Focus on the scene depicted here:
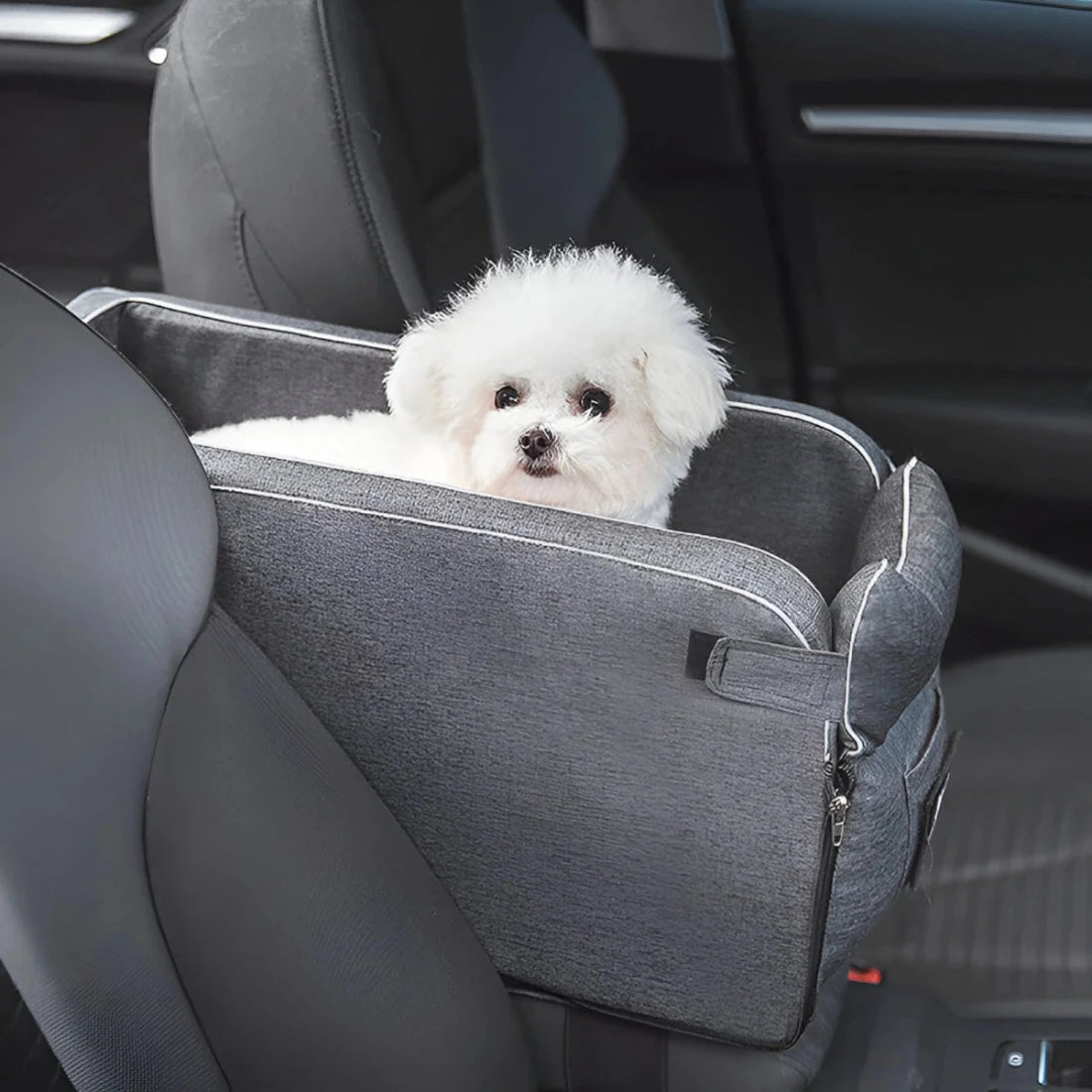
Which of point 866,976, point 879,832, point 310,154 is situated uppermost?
point 310,154

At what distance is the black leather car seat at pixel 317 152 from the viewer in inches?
49.5

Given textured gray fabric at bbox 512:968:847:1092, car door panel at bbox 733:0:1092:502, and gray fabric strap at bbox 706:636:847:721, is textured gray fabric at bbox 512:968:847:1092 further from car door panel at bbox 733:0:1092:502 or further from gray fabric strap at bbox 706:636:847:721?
car door panel at bbox 733:0:1092:502

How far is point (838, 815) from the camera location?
927 mm

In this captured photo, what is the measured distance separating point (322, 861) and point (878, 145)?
1330 millimetres

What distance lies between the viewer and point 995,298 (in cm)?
190

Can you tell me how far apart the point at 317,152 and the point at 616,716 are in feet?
1.95

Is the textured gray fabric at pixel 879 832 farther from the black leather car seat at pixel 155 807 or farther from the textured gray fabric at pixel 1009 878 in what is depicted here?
the black leather car seat at pixel 155 807

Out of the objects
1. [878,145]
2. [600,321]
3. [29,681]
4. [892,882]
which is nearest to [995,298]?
[878,145]

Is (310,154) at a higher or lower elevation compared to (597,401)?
higher

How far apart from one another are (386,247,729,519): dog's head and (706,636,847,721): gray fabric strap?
0.94ft

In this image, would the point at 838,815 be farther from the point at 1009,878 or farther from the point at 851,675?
the point at 1009,878

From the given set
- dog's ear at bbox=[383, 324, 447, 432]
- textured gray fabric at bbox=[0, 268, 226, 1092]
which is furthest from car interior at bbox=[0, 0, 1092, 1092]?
dog's ear at bbox=[383, 324, 447, 432]

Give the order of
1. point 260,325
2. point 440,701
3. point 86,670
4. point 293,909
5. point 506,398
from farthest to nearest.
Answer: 1. point 260,325
2. point 506,398
3. point 440,701
4. point 293,909
5. point 86,670

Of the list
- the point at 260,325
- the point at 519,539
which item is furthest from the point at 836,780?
the point at 260,325
